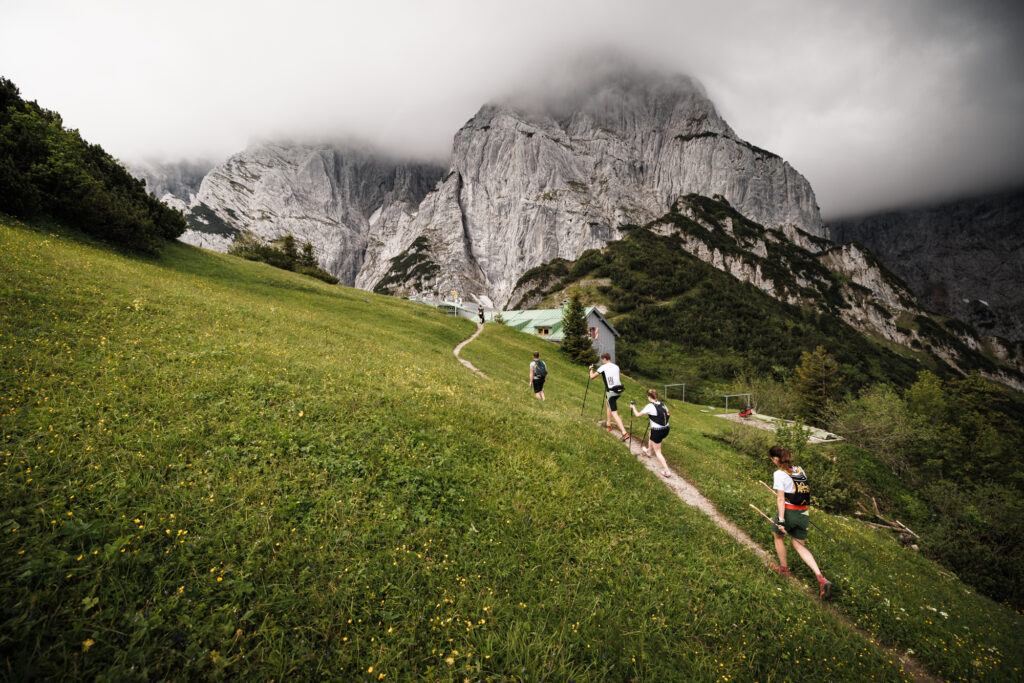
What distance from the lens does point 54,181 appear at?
2306cm

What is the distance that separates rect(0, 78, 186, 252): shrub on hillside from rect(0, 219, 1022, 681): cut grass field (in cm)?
1673

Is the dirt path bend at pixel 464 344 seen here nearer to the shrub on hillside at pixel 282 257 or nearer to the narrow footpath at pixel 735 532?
the narrow footpath at pixel 735 532

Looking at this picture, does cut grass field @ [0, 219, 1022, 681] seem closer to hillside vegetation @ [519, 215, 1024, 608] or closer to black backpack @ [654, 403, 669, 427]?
black backpack @ [654, 403, 669, 427]

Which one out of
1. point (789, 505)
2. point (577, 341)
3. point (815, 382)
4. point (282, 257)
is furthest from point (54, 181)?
point (815, 382)

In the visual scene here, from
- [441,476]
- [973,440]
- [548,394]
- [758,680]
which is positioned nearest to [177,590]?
[441,476]

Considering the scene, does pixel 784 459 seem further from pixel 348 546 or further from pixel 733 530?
pixel 348 546

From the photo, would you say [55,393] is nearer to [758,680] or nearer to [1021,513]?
[758,680]

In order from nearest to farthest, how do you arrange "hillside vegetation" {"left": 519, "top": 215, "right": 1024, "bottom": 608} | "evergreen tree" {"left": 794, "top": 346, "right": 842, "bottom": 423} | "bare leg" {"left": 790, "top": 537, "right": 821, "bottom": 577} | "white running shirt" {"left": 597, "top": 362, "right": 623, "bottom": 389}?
"bare leg" {"left": 790, "top": 537, "right": 821, "bottom": 577}
"white running shirt" {"left": 597, "top": 362, "right": 623, "bottom": 389}
"hillside vegetation" {"left": 519, "top": 215, "right": 1024, "bottom": 608}
"evergreen tree" {"left": 794, "top": 346, "right": 842, "bottom": 423}

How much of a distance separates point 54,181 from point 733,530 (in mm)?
41979

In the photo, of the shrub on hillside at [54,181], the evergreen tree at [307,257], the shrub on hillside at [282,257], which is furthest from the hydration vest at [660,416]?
the evergreen tree at [307,257]

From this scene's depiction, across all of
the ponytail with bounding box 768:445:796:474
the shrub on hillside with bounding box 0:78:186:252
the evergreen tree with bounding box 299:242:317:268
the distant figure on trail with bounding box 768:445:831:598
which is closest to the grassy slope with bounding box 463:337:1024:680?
the distant figure on trail with bounding box 768:445:831:598

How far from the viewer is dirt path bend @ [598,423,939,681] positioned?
6547 mm

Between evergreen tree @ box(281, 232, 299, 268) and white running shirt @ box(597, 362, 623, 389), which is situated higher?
evergreen tree @ box(281, 232, 299, 268)

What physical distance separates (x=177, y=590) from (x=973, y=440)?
7619 centimetres
